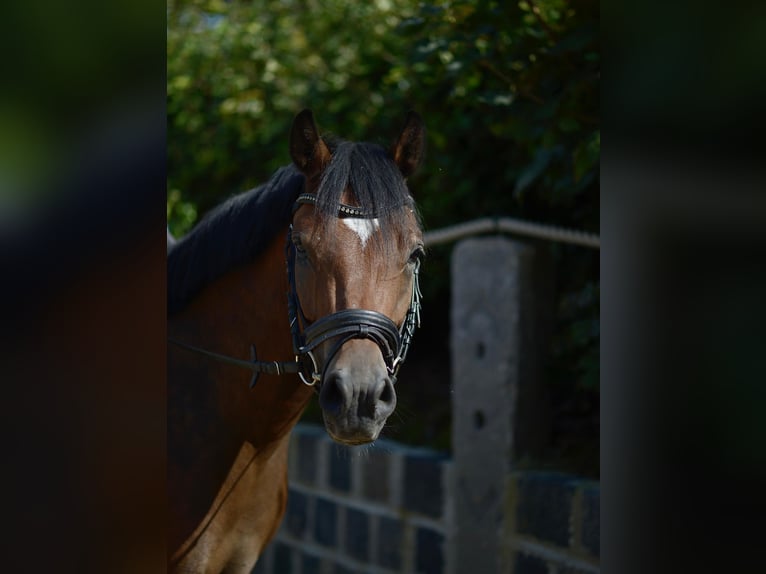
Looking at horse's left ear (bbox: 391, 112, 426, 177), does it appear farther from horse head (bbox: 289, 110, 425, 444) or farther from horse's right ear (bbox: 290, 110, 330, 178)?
horse's right ear (bbox: 290, 110, 330, 178)

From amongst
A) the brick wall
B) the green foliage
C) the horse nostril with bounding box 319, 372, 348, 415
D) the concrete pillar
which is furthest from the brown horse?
the concrete pillar

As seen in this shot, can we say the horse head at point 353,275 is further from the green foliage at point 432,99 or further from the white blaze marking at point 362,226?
the green foliage at point 432,99

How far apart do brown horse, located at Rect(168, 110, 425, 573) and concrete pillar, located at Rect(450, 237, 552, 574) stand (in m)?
1.27

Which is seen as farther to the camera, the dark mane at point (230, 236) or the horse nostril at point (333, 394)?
the dark mane at point (230, 236)

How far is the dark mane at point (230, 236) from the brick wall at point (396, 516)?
1.20 metres

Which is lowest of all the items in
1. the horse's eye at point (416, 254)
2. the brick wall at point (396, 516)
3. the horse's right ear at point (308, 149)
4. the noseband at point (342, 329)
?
the brick wall at point (396, 516)

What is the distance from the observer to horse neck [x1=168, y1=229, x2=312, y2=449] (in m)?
2.38

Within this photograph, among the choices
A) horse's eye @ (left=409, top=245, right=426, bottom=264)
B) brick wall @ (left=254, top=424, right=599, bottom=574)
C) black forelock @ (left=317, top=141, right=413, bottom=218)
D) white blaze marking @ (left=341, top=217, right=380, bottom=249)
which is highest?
black forelock @ (left=317, top=141, right=413, bottom=218)

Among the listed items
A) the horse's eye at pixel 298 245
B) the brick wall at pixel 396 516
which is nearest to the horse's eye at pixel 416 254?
the horse's eye at pixel 298 245

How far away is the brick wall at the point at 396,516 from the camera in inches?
134
